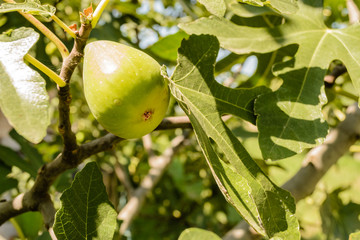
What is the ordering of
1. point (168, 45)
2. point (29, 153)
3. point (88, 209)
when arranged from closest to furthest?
point (88, 209), point (168, 45), point (29, 153)

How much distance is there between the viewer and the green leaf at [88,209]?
870mm

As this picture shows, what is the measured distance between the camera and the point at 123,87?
2.62 ft

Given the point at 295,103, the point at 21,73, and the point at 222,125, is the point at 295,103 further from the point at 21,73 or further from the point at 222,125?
the point at 21,73

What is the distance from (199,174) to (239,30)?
1.43 meters

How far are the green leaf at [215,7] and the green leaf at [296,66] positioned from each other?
0.30m

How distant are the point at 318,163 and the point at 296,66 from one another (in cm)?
35

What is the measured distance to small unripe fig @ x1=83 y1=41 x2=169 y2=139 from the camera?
803mm

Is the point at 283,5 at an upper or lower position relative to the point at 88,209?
upper

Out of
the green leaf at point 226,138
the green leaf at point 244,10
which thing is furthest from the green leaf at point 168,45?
the green leaf at point 226,138

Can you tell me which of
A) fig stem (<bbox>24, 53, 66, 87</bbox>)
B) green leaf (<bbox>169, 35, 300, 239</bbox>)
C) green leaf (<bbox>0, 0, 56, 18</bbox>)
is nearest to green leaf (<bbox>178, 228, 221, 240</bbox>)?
green leaf (<bbox>169, 35, 300, 239</bbox>)

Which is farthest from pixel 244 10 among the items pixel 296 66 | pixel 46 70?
pixel 46 70

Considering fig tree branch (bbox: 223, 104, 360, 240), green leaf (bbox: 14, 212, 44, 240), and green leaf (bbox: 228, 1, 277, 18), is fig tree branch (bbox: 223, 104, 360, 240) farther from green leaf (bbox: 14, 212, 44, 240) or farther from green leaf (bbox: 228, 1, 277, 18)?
green leaf (bbox: 14, 212, 44, 240)

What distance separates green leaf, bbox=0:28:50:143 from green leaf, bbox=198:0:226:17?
13.2 inches

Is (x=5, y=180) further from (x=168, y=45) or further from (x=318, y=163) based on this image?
(x=318, y=163)
